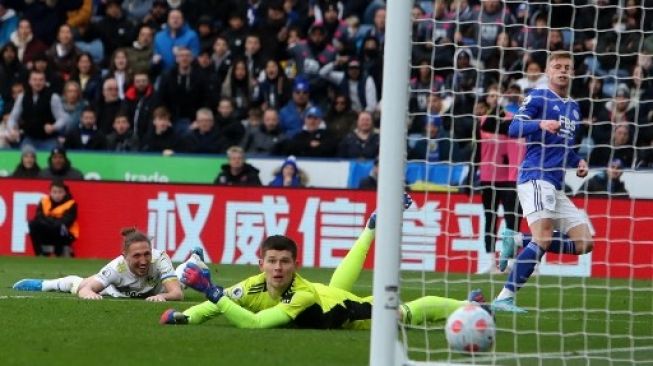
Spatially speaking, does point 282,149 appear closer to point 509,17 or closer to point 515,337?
point 509,17

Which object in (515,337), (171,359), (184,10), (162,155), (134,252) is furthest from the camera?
(184,10)

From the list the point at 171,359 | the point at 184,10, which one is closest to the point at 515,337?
the point at 171,359

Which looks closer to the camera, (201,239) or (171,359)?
(171,359)

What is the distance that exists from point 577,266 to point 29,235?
6.75m

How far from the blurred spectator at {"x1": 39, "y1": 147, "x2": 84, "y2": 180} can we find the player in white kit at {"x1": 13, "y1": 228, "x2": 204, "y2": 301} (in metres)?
7.05

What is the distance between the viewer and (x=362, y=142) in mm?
19641

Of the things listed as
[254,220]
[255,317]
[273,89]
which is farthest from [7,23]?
[255,317]

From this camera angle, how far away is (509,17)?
53.1 feet

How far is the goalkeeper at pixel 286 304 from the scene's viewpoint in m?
9.69

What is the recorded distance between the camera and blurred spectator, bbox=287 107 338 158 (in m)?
19.8

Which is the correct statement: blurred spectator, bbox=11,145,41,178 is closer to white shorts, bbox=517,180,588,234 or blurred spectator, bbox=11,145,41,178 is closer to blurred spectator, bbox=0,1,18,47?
blurred spectator, bbox=0,1,18,47

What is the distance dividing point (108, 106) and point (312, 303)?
11736 millimetres

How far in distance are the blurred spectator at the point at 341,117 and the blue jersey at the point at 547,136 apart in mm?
8874

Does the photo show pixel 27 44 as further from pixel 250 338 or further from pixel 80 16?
pixel 250 338
